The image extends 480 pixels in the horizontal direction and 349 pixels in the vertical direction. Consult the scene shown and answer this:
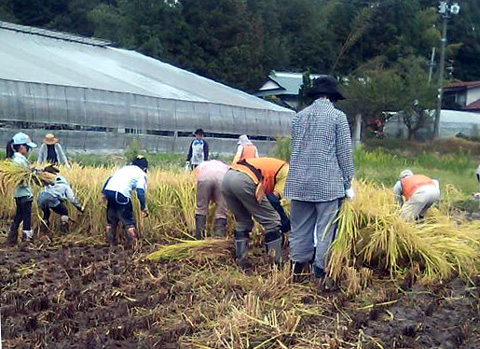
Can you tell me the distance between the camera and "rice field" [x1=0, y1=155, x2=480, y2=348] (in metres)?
3.90

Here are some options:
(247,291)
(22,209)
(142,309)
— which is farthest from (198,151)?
(142,309)

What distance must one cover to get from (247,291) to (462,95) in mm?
43179

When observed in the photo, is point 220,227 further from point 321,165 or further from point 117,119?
point 117,119

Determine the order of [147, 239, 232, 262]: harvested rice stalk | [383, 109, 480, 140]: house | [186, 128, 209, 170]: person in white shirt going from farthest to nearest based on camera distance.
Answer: [383, 109, 480, 140]: house, [186, 128, 209, 170]: person in white shirt, [147, 239, 232, 262]: harvested rice stalk

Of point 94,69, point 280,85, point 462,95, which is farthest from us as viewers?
point 462,95

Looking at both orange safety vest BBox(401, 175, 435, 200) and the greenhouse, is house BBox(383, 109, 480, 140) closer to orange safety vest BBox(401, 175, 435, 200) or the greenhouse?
the greenhouse

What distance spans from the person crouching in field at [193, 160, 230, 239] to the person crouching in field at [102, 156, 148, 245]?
540 millimetres

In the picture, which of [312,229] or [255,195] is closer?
[312,229]

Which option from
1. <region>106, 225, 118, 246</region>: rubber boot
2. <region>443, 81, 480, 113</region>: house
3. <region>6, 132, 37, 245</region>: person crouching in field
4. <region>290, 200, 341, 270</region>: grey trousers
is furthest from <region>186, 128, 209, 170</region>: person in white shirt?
<region>443, 81, 480, 113</region>: house

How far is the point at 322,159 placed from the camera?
5.16 metres

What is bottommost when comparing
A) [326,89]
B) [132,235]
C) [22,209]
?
Result: [132,235]

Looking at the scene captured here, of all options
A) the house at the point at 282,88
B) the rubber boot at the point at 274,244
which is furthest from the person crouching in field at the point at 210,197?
the house at the point at 282,88

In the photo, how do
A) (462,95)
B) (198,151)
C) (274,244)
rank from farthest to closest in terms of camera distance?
(462,95)
(198,151)
(274,244)

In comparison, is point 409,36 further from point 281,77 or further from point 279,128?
point 279,128
